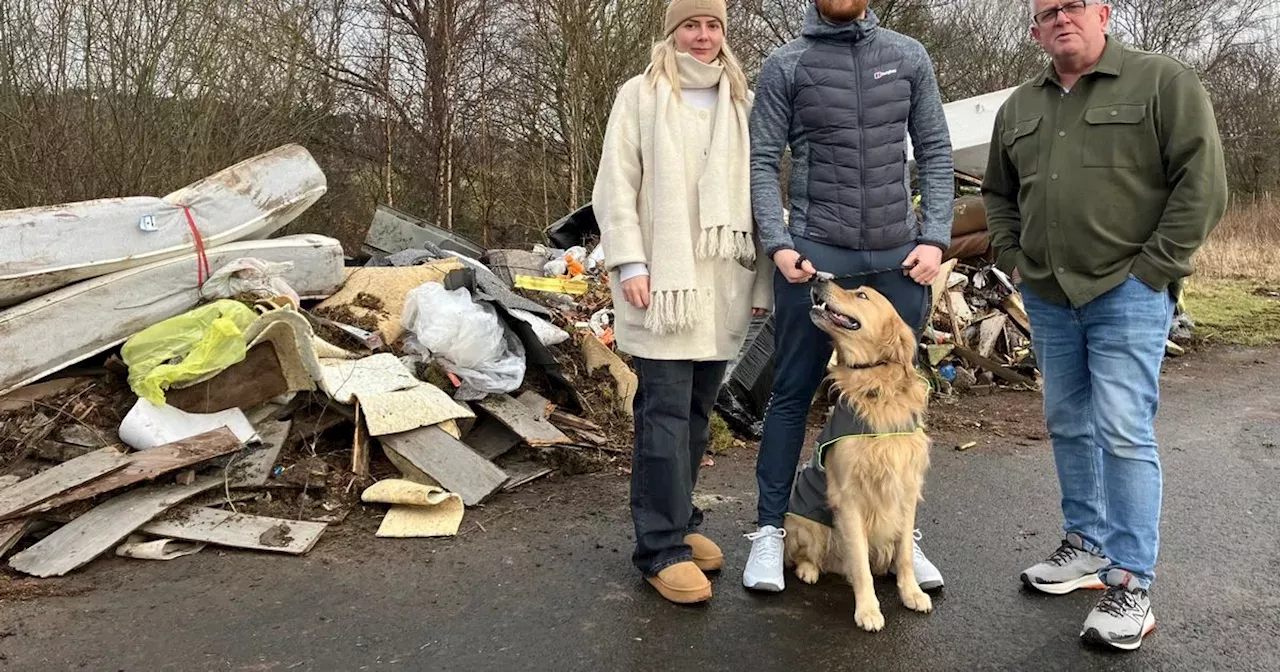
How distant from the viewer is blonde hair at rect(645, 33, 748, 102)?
3.03 metres

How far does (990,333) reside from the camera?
777cm

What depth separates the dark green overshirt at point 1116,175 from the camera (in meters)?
2.67

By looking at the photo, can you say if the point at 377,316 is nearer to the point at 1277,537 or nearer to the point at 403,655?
the point at 403,655

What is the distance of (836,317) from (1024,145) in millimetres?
981

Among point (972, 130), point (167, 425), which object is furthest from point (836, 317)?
point (972, 130)

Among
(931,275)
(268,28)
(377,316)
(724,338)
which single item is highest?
(268,28)

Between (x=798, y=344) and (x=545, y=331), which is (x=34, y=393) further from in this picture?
(x=798, y=344)

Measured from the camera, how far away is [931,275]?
3.10m

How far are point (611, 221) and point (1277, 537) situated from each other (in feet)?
11.3

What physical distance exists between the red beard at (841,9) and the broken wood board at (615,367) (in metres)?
3.23

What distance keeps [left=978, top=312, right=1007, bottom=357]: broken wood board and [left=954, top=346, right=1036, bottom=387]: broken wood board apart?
0.31 metres

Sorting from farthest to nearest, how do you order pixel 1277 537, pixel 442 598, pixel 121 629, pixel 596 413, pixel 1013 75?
pixel 1013 75 < pixel 596 413 < pixel 1277 537 < pixel 442 598 < pixel 121 629

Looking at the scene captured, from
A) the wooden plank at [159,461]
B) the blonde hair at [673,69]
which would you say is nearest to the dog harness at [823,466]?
the blonde hair at [673,69]

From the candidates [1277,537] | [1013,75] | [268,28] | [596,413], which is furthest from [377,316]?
[1013,75]
